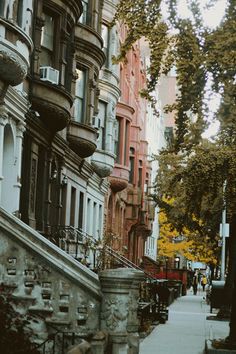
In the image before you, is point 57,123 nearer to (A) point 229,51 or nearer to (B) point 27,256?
(A) point 229,51

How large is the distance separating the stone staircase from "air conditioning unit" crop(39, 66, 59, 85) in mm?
10929

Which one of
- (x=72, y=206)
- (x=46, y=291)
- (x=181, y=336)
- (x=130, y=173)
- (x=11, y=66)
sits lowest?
(x=181, y=336)

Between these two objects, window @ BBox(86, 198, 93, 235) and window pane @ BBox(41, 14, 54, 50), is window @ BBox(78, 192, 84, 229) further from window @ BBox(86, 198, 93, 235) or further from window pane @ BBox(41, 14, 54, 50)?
window pane @ BBox(41, 14, 54, 50)

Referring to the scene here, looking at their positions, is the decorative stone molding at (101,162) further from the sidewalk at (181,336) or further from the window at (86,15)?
the sidewalk at (181,336)

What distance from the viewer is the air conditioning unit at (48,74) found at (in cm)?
2256

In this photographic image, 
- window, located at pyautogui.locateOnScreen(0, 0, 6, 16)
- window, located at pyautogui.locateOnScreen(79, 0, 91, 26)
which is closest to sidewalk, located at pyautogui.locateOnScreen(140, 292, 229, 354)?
window, located at pyautogui.locateOnScreen(0, 0, 6, 16)

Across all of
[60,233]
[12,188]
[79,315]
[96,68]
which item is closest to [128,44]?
[12,188]

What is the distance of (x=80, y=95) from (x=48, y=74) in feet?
26.7

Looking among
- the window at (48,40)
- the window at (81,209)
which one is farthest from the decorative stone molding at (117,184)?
the window at (48,40)

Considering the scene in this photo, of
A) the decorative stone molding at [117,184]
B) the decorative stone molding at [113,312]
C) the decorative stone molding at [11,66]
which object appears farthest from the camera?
the decorative stone molding at [117,184]

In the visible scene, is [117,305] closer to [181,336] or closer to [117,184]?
[181,336]

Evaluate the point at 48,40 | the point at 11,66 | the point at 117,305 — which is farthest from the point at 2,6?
the point at 117,305

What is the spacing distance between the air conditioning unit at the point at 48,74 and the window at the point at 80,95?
290 inches

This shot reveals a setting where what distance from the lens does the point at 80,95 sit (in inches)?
1208
